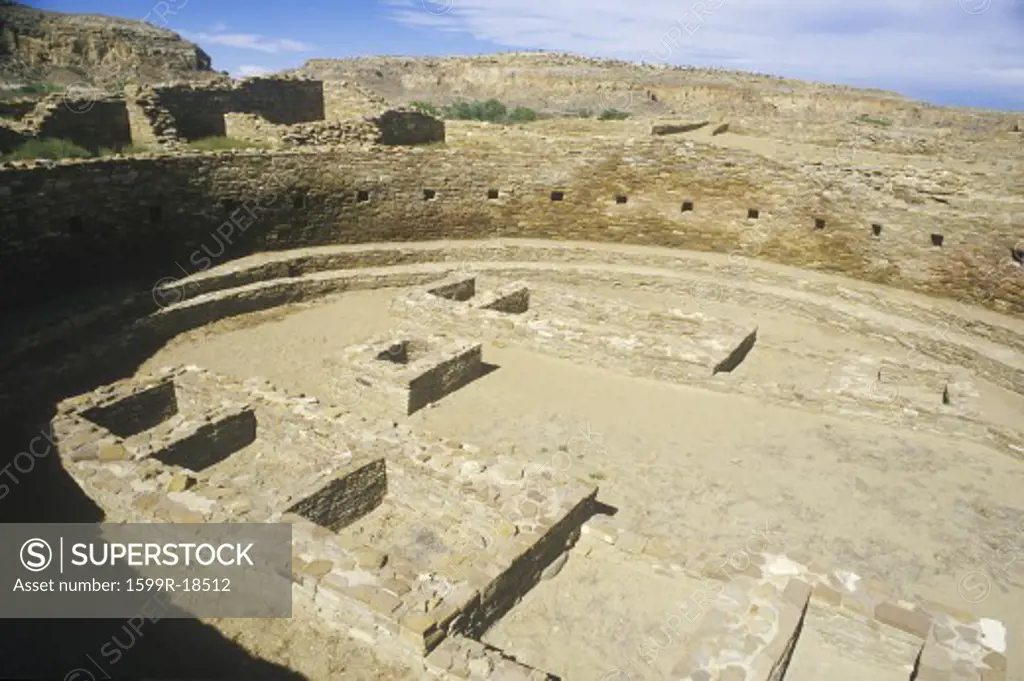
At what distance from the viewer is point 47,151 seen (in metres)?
12.6

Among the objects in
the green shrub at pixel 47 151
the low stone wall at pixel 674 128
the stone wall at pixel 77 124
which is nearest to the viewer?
the green shrub at pixel 47 151

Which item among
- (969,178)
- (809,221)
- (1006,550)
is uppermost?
(969,178)

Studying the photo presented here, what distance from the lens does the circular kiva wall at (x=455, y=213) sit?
1179 centimetres

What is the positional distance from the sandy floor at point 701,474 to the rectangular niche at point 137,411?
4.74 ft

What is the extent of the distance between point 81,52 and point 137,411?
24721 mm

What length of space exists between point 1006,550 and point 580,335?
584 centimetres

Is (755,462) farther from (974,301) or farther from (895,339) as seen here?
(974,301)

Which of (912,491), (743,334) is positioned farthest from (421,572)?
(743,334)

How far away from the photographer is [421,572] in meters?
5.71

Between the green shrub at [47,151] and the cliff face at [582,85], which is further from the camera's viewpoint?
the cliff face at [582,85]

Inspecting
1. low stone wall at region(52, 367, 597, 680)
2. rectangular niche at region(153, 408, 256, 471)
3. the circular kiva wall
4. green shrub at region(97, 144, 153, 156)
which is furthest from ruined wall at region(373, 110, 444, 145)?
rectangular niche at region(153, 408, 256, 471)

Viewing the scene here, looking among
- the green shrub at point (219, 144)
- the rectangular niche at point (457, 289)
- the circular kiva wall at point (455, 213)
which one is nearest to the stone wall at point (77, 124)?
the green shrub at point (219, 144)

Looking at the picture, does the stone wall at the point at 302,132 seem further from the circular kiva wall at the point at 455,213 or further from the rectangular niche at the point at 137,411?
the rectangular niche at the point at 137,411

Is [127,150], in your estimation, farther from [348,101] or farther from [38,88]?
[38,88]
